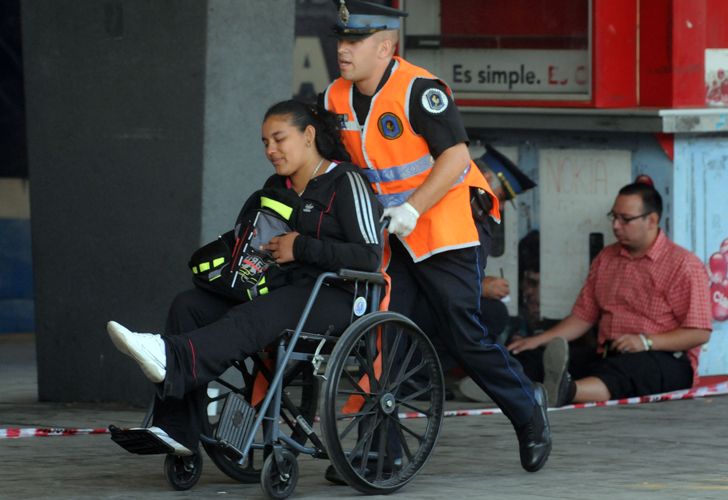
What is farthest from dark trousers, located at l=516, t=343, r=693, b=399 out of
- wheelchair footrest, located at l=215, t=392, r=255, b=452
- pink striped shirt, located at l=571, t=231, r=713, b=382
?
wheelchair footrest, located at l=215, t=392, r=255, b=452

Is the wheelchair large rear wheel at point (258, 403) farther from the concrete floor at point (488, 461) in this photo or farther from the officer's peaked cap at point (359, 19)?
the officer's peaked cap at point (359, 19)

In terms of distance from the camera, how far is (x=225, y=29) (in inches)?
303

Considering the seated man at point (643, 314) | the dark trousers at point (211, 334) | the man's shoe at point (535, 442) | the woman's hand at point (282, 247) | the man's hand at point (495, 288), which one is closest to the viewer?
the dark trousers at point (211, 334)

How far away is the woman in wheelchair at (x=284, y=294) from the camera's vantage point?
5605 mm

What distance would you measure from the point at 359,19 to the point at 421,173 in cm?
58

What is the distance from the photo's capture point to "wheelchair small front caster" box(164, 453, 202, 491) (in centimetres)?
593

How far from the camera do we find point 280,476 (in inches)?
226

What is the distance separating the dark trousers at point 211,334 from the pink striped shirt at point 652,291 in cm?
294

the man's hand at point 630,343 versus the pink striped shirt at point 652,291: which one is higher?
the pink striped shirt at point 652,291

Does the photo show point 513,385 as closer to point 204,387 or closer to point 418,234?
point 418,234

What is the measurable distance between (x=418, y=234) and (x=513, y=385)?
0.65m

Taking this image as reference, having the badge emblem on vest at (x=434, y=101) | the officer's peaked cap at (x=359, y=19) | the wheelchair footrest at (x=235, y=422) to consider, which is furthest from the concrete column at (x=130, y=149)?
the wheelchair footrest at (x=235, y=422)

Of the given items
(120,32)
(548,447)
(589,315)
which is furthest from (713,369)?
(120,32)

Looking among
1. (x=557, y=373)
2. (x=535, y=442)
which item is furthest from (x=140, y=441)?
(x=557, y=373)
